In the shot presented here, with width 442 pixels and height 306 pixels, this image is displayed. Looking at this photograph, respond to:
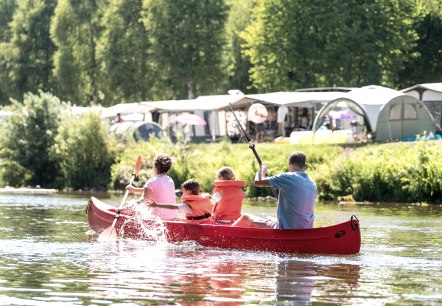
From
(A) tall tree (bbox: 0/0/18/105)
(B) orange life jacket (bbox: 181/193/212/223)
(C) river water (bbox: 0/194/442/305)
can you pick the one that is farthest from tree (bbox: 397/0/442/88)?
(B) orange life jacket (bbox: 181/193/212/223)

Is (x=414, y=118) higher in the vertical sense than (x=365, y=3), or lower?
lower

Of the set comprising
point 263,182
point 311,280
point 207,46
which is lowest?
point 311,280

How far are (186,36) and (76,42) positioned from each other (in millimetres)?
13872

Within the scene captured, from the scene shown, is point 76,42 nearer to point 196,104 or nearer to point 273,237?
point 196,104

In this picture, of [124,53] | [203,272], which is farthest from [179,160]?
[124,53]

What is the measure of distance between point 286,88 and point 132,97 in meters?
20.4

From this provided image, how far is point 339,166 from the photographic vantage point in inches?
1572

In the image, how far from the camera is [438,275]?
1769 cm

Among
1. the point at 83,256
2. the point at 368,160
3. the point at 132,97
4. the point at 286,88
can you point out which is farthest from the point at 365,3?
the point at 83,256

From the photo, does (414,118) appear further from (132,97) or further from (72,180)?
(132,97)

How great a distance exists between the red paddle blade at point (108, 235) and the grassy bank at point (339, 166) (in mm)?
15918

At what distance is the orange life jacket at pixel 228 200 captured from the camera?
853 inches

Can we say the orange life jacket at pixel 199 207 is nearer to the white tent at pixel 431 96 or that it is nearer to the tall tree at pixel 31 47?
the white tent at pixel 431 96

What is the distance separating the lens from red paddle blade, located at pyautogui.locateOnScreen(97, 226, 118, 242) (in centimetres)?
2314
